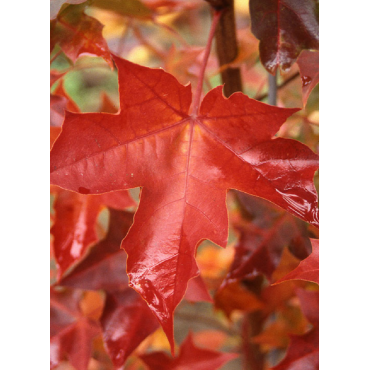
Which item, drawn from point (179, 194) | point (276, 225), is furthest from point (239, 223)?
point (179, 194)

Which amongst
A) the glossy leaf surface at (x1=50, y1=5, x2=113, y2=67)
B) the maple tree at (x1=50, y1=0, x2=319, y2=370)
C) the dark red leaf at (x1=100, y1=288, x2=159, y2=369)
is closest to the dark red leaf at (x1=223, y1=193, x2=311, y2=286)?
the maple tree at (x1=50, y1=0, x2=319, y2=370)

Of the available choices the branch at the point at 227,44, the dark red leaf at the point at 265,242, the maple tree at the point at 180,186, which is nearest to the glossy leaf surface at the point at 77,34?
the maple tree at the point at 180,186

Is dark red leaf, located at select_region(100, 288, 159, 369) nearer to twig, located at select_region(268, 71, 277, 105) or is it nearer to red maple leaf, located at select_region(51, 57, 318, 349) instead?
red maple leaf, located at select_region(51, 57, 318, 349)

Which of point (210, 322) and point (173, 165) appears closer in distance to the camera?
point (173, 165)

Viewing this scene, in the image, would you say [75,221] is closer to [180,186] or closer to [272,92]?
[180,186]

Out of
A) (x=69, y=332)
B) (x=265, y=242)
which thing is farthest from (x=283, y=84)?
(x=69, y=332)

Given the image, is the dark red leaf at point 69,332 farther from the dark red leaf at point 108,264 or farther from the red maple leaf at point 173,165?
the red maple leaf at point 173,165
